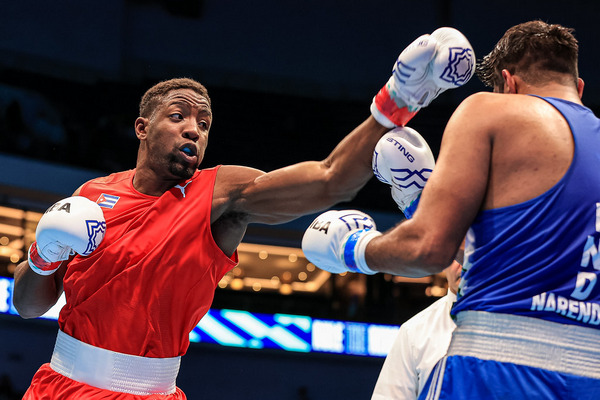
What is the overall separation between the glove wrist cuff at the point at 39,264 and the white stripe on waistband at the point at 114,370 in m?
0.35

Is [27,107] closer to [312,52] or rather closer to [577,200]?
[312,52]

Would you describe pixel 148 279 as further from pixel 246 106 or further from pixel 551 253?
pixel 246 106

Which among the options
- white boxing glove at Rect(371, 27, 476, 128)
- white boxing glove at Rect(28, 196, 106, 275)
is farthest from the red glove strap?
white boxing glove at Rect(28, 196, 106, 275)

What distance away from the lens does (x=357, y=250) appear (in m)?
1.75

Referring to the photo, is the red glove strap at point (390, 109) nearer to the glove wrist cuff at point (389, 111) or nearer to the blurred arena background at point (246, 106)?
the glove wrist cuff at point (389, 111)

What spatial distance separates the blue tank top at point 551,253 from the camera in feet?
4.97

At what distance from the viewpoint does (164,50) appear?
10.8 m

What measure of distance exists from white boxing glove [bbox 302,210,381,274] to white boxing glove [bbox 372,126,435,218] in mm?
183

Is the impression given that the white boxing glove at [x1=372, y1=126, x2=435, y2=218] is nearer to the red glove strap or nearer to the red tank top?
the red glove strap

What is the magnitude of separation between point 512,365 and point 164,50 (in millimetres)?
10178

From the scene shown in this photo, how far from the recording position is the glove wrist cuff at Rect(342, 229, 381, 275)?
Answer: 1731mm

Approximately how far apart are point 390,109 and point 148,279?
43.8 inches

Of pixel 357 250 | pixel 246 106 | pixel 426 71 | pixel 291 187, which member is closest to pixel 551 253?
pixel 357 250

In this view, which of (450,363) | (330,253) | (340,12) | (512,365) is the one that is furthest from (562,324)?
(340,12)
